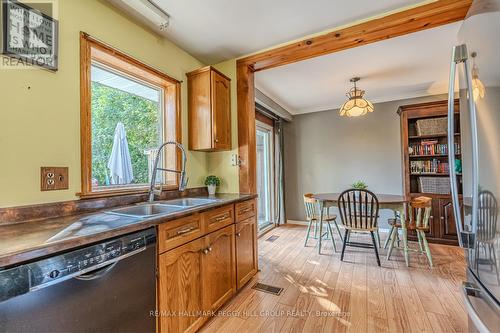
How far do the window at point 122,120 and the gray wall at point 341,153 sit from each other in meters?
3.13

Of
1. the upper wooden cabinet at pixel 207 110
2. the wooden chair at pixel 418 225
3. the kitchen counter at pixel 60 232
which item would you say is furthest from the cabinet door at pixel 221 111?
the wooden chair at pixel 418 225

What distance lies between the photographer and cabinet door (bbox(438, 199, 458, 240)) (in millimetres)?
3285

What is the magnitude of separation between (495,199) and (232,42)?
223cm

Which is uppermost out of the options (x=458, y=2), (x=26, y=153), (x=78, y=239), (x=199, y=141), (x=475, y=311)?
(x=458, y=2)

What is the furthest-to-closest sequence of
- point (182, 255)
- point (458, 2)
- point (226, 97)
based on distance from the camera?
1. point (226, 97)
2. point (458, 2)
3. point (182, 255)

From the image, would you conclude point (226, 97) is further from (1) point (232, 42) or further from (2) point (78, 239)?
(2) point (78, 239)

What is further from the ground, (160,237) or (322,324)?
(160,237)

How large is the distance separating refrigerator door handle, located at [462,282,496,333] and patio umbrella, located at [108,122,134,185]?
2.20 meters

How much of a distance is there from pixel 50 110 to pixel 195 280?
54.1 inches

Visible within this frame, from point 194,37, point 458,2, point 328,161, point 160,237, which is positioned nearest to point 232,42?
point 194,37

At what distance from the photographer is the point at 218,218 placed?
5.91ft

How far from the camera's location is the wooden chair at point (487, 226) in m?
0.85

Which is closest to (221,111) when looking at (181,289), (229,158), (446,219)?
(229,158)

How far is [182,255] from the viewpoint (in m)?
1.43
